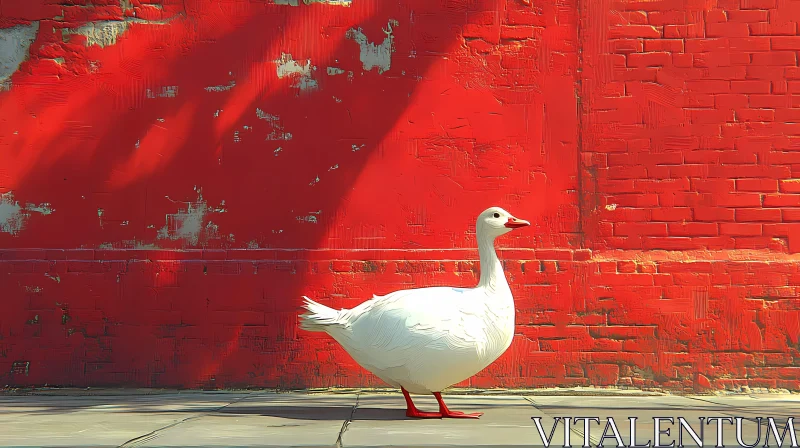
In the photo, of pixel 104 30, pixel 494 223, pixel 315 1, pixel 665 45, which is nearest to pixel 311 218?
pixel 315 1

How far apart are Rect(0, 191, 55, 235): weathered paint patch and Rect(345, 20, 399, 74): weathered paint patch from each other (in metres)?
2.72

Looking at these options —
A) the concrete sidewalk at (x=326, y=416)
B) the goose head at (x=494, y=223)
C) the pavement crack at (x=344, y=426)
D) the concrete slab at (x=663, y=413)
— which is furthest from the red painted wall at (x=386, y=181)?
the goose head at (x=494, y=223)

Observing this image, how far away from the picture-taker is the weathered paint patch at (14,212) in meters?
6.89

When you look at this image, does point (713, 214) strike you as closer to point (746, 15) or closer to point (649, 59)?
point (649, 59)

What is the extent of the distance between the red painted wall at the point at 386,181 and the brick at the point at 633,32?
2 centimetres

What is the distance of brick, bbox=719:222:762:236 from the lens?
6.78 m

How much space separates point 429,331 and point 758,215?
330 centimetres

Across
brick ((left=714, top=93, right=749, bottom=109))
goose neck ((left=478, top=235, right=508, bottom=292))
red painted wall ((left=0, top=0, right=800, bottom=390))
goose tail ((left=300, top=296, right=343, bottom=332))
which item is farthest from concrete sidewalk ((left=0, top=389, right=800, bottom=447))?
brick ((left=714, top=93, right=749, bottom=109))

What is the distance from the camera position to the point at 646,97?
22.7 ft

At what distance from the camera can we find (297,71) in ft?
22.9

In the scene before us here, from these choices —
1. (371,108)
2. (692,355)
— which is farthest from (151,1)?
(692,355)

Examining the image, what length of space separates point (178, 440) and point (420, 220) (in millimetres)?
3142

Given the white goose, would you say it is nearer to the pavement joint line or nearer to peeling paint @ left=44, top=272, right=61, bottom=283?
Result: the pavement joint line

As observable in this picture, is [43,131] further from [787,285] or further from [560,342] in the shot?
[787,285]
